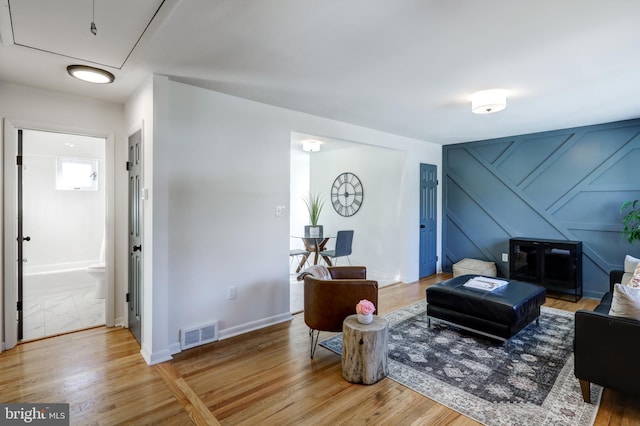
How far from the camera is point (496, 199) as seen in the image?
210 inches

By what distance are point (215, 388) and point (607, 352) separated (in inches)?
104

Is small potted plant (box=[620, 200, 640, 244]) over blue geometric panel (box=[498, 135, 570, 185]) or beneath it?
beneath

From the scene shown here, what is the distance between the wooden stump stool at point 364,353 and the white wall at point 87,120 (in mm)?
2624

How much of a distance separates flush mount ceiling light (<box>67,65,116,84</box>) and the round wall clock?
429cm

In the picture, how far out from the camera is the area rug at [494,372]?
79.3 inches

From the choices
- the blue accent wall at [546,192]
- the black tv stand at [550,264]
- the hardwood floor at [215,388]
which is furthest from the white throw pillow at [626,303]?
the blue accent wall at [546,192]

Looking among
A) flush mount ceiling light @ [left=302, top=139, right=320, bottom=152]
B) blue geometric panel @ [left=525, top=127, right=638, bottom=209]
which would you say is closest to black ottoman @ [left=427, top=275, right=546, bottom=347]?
blue geometric panel @ [left=525, top=127, right=638, bottom=209]

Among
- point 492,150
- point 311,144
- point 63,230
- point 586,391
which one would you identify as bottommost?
point 586,391

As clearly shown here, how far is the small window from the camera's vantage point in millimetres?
5266

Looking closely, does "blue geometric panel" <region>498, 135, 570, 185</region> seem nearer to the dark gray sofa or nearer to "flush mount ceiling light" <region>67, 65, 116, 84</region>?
the dark gray sofa

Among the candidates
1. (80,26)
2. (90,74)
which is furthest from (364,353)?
(90,74)

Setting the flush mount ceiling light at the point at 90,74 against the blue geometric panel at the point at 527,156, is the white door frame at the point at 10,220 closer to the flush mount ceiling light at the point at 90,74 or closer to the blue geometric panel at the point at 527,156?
the flush mount ceiling light at the point at 90,74

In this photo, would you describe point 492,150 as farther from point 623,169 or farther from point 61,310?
point 61,310

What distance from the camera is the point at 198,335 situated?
2939 mm
